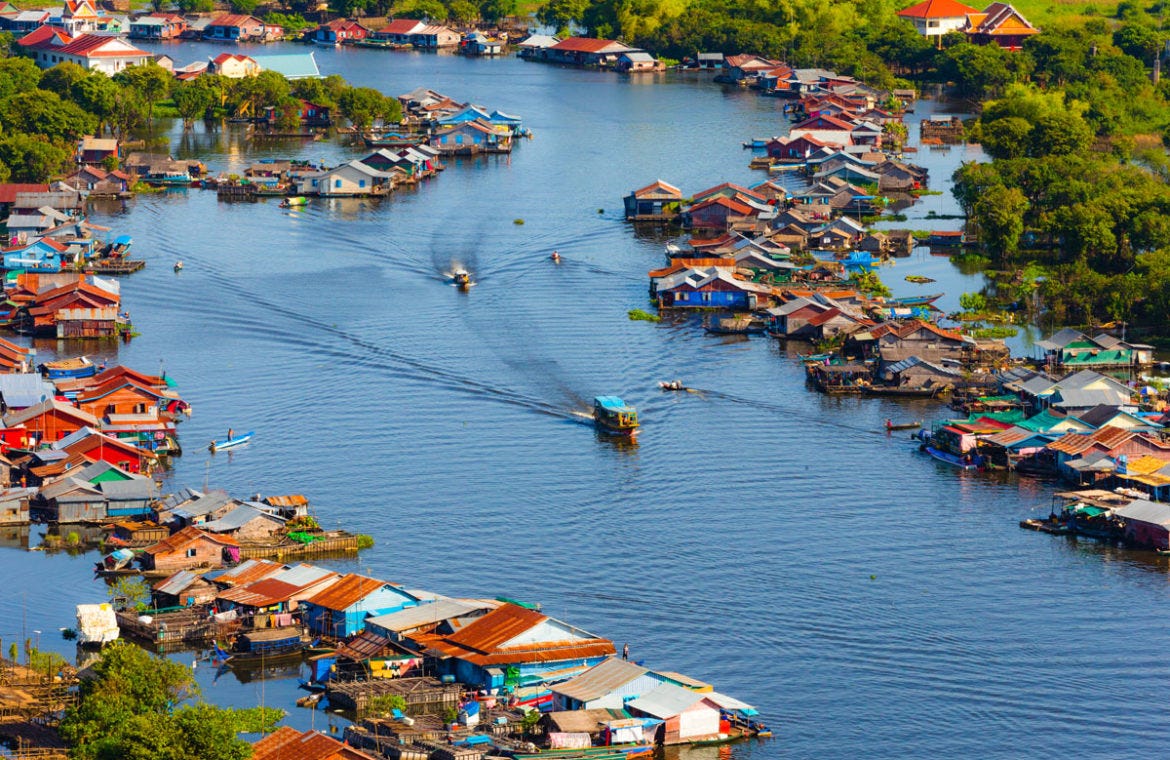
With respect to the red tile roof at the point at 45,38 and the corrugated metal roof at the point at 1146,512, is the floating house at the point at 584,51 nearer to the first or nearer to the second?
Answer: the red tile roof at the point at 45,38

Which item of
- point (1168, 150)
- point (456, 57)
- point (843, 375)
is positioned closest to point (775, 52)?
point (456, 57)

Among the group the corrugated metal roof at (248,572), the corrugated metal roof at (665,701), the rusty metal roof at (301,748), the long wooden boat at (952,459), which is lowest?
the corrugated metal roof at (248,572)

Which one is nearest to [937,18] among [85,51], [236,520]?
[85,51]

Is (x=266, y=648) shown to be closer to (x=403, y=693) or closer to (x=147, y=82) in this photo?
(x=403, y=693)

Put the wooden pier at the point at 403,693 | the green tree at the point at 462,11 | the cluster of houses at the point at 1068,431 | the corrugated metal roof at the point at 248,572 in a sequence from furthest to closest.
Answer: the green tree at the point at 462,11 → the cluster of houses at the point at 1068,431 → the corrugated metal roof at the point at 248,572 → the wooden pier at the point at 403,693

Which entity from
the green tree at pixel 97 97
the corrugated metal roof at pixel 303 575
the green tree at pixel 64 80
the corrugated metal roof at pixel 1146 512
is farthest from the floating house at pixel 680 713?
the green tree at pixel 64 80

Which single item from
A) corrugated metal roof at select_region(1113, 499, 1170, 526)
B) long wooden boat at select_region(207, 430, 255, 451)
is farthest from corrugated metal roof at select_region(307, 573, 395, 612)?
corrugated metal roof at select_region(1113, 499, 1170, 526)
